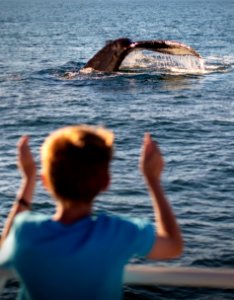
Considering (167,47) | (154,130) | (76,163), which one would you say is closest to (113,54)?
(167,47)

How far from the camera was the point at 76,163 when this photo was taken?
243 cm

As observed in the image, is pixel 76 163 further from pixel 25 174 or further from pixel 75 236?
pixel 25 174

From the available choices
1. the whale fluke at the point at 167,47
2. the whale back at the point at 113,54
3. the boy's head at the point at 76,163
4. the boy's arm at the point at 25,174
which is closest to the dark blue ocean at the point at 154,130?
the whale back at the point at 113,54

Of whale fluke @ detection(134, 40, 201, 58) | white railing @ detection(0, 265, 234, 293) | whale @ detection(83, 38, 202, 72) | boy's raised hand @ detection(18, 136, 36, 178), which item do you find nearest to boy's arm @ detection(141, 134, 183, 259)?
white railing @ detection(0, 265, 234, 293)

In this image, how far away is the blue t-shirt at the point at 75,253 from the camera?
8.02 feet

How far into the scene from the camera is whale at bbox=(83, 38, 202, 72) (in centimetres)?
2292

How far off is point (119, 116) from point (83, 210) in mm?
17148

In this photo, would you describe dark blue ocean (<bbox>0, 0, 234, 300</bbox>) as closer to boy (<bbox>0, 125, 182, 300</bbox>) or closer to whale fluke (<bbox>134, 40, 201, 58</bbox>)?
whale fluke (<bbox>134, 40, 201, 58</bbox>)

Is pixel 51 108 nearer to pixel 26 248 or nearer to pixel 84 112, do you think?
pixel 84 112

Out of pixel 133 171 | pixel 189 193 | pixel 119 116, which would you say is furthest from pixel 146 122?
pixel 189 193

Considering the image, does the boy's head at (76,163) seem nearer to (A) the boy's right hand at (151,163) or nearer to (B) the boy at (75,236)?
(B) the boy at (75,236)

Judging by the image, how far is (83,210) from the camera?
8.27 ft

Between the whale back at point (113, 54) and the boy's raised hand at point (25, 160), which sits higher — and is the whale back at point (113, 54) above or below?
below

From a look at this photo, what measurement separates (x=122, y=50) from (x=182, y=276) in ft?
70.9
